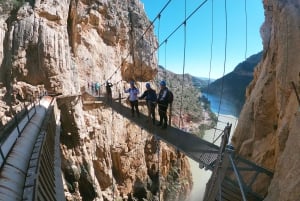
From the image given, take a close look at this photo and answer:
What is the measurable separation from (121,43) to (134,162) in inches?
436

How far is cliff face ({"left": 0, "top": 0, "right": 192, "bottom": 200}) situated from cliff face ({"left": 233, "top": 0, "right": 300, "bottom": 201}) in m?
6.37

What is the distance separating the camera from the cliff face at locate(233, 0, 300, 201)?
17.3 feet

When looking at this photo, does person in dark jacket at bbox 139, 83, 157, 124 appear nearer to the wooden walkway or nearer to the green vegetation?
the wooden walkway

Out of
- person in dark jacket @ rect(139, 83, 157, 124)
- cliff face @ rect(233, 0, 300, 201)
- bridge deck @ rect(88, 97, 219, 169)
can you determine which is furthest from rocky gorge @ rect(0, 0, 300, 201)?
person in dark jacket @ rect(139, 83, 157, 124)

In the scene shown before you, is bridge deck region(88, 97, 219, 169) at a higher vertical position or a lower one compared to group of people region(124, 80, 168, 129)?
lower

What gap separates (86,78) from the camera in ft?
78.9

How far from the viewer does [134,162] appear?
26094 millimetres

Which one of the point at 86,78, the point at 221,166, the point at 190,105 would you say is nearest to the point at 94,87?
the point at 86,78

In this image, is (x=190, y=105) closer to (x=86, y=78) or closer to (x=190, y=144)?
(x=86, y=78)

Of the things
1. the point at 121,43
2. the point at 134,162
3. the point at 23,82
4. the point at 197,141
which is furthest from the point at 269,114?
the point at 121,43

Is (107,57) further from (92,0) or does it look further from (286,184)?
(286,184)

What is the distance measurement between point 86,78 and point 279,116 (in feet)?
60.2

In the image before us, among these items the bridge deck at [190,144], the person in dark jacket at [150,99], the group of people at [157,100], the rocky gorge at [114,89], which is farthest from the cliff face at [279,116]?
the person in dark jacket at [150,99]

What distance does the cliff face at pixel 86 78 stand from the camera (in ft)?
60.9
